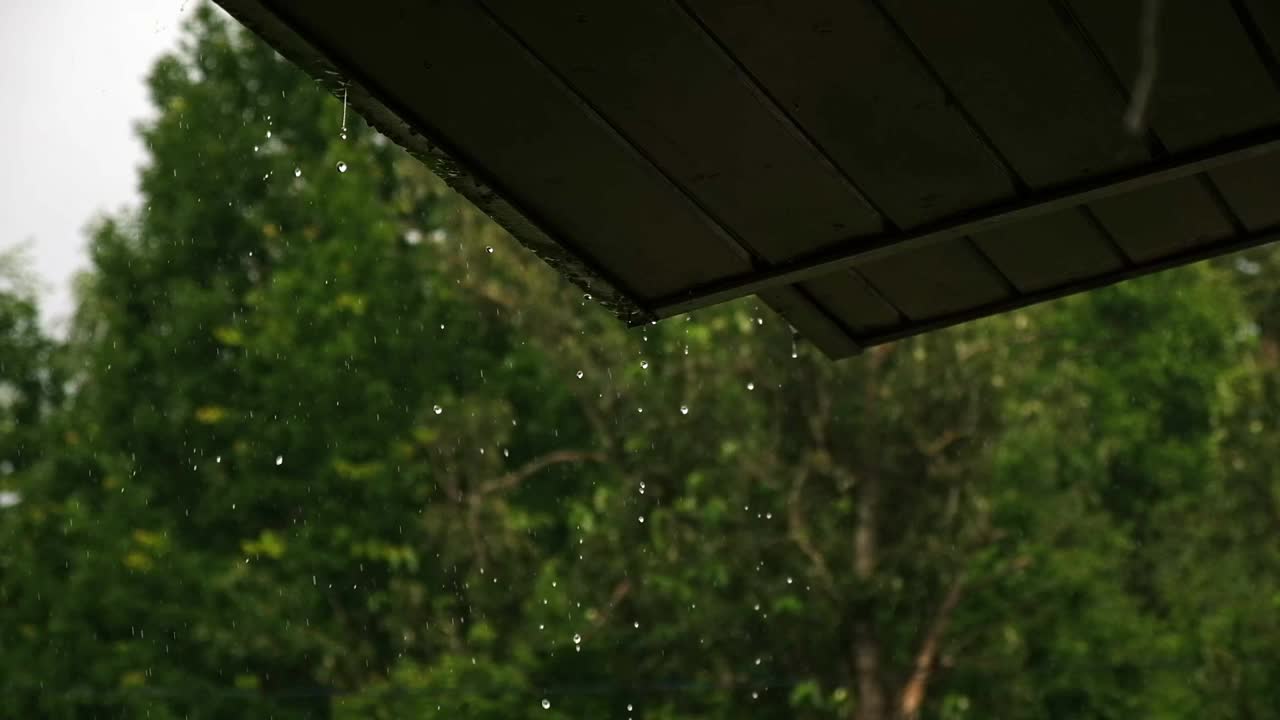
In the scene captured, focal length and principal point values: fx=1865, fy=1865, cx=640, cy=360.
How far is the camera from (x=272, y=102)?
27.2 meters

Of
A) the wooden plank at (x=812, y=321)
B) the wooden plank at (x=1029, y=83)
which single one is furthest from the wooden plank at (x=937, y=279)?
the wooden plank at (x=1029, y=83)

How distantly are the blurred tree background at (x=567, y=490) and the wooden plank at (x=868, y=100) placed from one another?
41.0 ft

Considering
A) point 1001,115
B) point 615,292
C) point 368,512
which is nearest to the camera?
point 1001,115

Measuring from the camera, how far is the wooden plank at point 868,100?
7.98ft

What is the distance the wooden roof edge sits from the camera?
7.95 ft

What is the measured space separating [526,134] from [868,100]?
1.60 ft

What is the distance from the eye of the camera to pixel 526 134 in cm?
267

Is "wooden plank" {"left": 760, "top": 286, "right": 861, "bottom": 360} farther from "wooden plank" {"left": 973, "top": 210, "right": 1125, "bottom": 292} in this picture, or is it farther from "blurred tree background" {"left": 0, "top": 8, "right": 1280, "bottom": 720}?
"blurred tree background" {"left": 0, "top": 8, "right": 1280, "bottom": 720}

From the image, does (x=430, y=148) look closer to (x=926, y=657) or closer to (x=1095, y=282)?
(x=1095, y=282)

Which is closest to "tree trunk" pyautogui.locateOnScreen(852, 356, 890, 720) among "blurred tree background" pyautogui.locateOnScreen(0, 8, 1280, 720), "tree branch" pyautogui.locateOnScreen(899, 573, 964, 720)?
"blurred tree background" pyautogui.locateOnScreen(0, 8, 1280, 720)

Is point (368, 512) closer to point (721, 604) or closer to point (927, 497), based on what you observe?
point (721, 604)

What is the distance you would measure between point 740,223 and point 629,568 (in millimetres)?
15151

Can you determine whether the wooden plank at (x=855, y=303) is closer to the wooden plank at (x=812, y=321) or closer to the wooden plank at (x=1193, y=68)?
the wooden plank at (x=812, y=321)

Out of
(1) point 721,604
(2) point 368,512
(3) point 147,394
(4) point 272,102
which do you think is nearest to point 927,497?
(1) point 721,604
